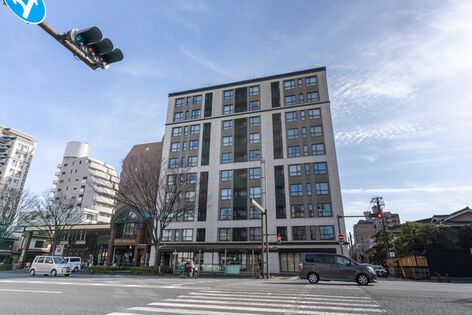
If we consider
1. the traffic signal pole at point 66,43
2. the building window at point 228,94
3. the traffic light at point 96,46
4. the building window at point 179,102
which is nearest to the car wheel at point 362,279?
the traffic light at point 96,46

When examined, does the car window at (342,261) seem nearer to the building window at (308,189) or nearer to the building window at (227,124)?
the building window at (308,189)

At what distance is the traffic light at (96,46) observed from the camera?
4.02 metres

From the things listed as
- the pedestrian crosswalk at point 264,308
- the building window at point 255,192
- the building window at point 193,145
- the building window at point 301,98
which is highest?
the building window at point 301,98

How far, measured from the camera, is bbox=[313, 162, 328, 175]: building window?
4044cm

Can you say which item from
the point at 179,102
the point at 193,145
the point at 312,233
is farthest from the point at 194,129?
the point at 312,233

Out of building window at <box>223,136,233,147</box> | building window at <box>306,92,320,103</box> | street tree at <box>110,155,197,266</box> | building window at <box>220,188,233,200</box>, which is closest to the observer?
street tree at <box>110,155,197,266</box>

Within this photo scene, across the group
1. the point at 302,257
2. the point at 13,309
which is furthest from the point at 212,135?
the point at 13,309

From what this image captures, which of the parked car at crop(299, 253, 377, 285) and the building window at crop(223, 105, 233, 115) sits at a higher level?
the building window at crop(223, 105, 233, 115)

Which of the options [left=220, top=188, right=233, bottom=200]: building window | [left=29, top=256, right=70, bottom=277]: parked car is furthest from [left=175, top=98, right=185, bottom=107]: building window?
[left=29, top=256, right=70, bottom=277]: parked car

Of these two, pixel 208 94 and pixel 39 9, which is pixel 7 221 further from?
pixel 39 9

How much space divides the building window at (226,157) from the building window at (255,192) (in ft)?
21.4

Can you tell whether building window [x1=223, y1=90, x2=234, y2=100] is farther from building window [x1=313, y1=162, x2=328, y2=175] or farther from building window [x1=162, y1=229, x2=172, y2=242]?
building window [x1=162, y1=229, x2=172, y2=242]

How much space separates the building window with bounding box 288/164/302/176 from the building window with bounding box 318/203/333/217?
5784 mm

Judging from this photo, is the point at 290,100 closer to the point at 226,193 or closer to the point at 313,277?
the point at 226,193
